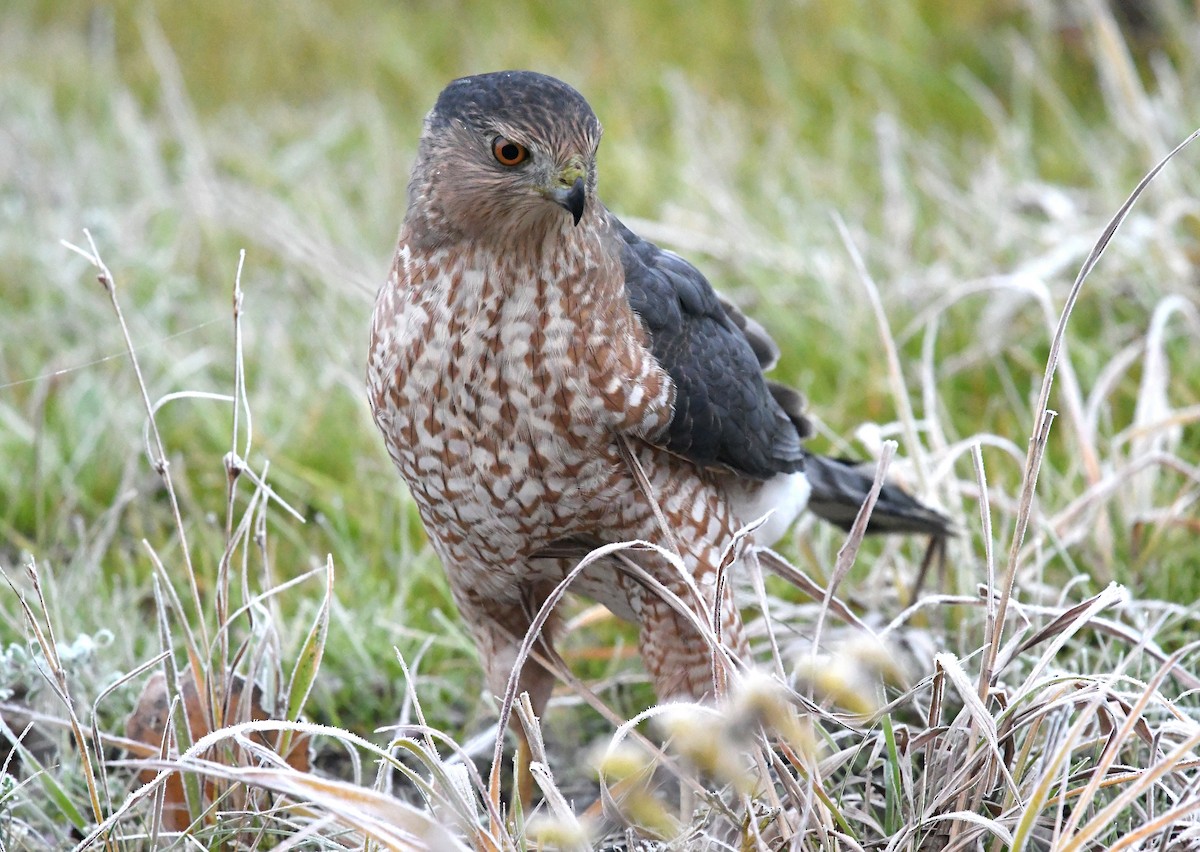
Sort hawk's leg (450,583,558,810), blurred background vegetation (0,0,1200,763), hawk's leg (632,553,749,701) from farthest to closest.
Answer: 1. blurred background vegetation (0,0,1200,763)
2. hawk's leg (450,583,558,810)
3. hawk's leg (632,553,749,701)

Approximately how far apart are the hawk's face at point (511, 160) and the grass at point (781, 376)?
51cm

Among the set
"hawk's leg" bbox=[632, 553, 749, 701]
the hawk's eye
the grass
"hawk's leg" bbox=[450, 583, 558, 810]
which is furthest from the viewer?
"hawk's leg" bbox=[450, 583, 558, 810]

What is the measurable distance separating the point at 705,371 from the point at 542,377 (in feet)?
1.40

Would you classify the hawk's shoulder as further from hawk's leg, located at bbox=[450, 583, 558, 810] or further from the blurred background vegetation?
the blurred background vegetation

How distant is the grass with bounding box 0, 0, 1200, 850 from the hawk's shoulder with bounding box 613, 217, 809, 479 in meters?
0.32

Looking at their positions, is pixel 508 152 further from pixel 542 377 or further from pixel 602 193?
pixel 602 193

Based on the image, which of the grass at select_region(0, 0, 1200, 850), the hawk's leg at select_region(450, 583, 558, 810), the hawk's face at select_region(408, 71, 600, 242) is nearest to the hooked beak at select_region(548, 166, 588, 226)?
the hawk's face at select_region(408, 71, 600, 242)

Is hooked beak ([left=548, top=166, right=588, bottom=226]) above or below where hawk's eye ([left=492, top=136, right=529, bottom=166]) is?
below

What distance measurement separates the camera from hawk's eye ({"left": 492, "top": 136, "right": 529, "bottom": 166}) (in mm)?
2352

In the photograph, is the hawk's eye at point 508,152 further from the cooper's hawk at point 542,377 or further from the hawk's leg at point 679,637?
the hawk's leg at point 679,637

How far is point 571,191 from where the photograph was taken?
7.64 ft

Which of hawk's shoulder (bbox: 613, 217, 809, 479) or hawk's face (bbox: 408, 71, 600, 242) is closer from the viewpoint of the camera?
hawk's face (bbox: 408, 71, 600, 242)

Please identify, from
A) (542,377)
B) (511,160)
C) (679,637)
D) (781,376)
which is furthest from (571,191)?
(781,376)

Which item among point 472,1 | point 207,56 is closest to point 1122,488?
point 472,1
